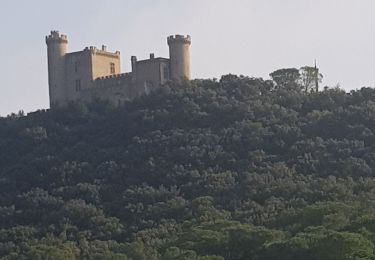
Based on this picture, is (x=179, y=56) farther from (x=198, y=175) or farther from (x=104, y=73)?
(x=198, y=175)

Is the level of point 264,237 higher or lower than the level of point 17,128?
lower

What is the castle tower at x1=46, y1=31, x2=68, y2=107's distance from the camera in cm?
8062

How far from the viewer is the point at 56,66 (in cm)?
8112

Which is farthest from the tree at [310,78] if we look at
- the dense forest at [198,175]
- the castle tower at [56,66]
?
the castle tower at [56,66]

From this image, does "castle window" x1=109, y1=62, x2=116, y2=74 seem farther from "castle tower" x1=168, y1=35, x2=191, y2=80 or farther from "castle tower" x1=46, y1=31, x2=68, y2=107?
"castle tower" x1=168, y1=35, x2=191, y2=80

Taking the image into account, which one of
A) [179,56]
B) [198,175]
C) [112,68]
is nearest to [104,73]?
[112,68]

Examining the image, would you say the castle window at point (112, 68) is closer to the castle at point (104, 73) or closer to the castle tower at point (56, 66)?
the castle at point (104, 73)

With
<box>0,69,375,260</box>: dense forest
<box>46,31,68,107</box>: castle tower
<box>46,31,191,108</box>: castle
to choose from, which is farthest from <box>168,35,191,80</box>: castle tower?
<box>46,31,68,107</box>: castle tower

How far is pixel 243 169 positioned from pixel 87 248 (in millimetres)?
12874

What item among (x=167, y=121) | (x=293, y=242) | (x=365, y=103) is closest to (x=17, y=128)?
(x=167, y=121)

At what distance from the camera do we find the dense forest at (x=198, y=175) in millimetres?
52906

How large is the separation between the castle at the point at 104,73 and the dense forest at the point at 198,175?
141 cm

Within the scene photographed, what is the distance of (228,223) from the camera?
55.0m

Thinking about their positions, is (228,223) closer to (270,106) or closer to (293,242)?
(293,242)
